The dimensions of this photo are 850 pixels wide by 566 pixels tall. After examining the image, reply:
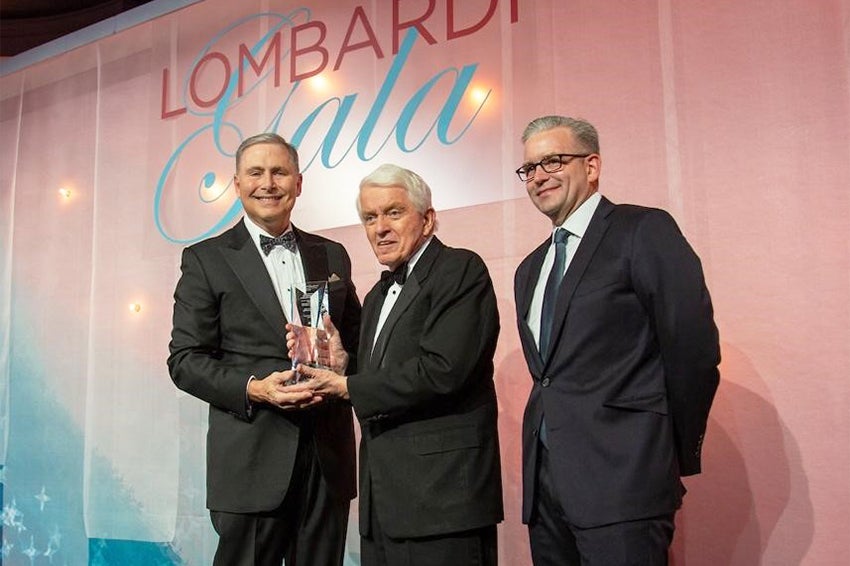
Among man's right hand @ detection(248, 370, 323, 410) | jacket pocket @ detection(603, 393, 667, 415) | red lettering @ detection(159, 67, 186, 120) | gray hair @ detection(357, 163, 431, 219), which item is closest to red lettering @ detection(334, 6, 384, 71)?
red lettering @ detection(159, 67, 186, 120)

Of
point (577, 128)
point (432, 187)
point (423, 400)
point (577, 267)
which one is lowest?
point (423, 400)

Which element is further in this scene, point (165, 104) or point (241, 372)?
point (165, 104)

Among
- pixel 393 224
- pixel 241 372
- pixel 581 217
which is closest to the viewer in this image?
pixel 581 217

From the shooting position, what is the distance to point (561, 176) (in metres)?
2.19

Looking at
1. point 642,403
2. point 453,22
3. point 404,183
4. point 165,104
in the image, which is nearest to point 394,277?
point 404,183

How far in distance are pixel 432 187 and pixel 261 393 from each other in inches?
61.6

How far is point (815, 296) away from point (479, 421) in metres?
1.32

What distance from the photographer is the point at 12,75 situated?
5.24 metres

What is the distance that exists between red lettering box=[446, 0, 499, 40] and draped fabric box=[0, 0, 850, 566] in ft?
0.07

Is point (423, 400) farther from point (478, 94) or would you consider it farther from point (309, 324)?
point (478, 94)

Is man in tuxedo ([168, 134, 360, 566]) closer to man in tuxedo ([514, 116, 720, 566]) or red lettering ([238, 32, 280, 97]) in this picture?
man in tuxedo ([514, 116, 720, 566])

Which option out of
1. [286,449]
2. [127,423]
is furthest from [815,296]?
[127,423]

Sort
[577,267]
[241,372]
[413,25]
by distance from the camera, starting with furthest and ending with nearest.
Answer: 1. [413,25]
2. [241,372]
3. [577,267]

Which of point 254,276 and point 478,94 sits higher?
point 478,94
